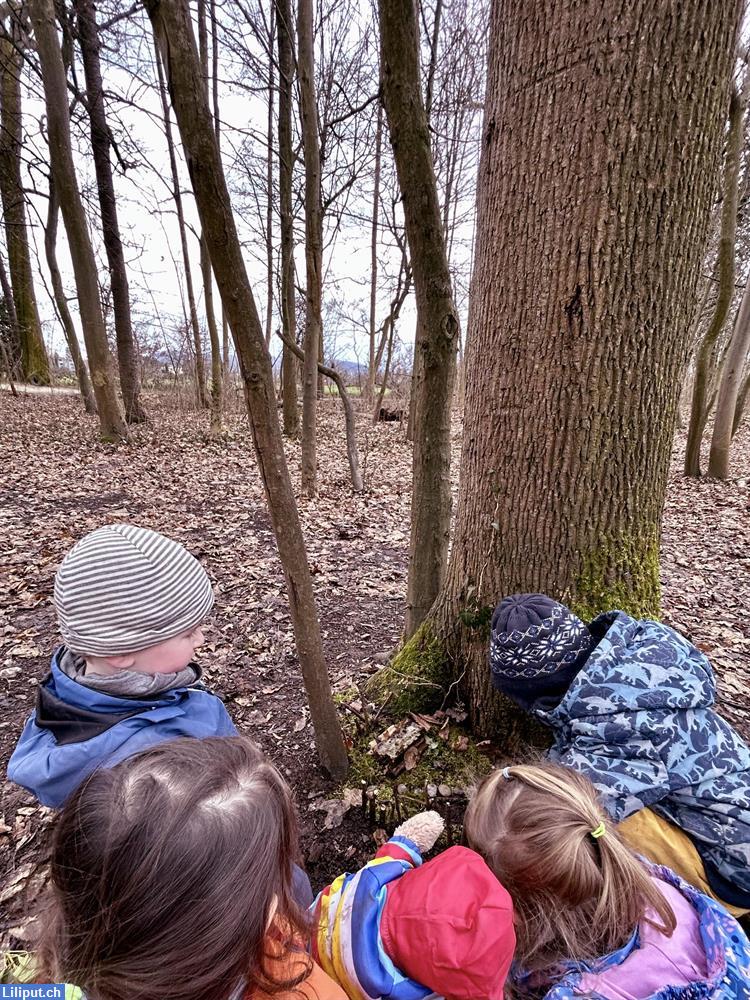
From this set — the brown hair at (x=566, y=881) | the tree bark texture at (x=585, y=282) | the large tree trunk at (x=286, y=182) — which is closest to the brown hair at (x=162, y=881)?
the brown hair at (x=566, y=881)

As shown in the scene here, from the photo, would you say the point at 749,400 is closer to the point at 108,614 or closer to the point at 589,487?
the point at 589,487

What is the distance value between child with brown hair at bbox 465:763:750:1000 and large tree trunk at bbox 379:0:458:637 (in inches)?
60.1

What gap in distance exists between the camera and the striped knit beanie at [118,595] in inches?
49.2

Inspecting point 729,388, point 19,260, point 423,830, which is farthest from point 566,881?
point 19,260

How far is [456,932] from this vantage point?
104 cm

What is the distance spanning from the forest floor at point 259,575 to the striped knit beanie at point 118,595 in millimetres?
1244

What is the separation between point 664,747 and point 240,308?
6.28 ft

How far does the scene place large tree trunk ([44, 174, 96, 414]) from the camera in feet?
40.8

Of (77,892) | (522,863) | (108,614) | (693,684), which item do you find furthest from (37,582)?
(693,684)

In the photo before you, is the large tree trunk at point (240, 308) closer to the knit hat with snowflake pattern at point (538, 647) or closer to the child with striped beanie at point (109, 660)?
the child with striped beanie at point (109, 660)

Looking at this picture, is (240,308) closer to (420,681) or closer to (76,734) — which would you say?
(76,734)

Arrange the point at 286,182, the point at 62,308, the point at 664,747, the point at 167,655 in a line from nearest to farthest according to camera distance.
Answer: the point at 167,655, the point at 664,747, the point at 286,182, the point at 62,308

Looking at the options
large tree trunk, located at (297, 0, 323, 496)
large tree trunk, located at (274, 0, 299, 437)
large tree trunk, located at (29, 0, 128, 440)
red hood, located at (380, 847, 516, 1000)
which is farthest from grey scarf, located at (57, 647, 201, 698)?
large tree trunk, located at (29, 0, 128, 440)

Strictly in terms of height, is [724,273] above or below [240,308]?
above
